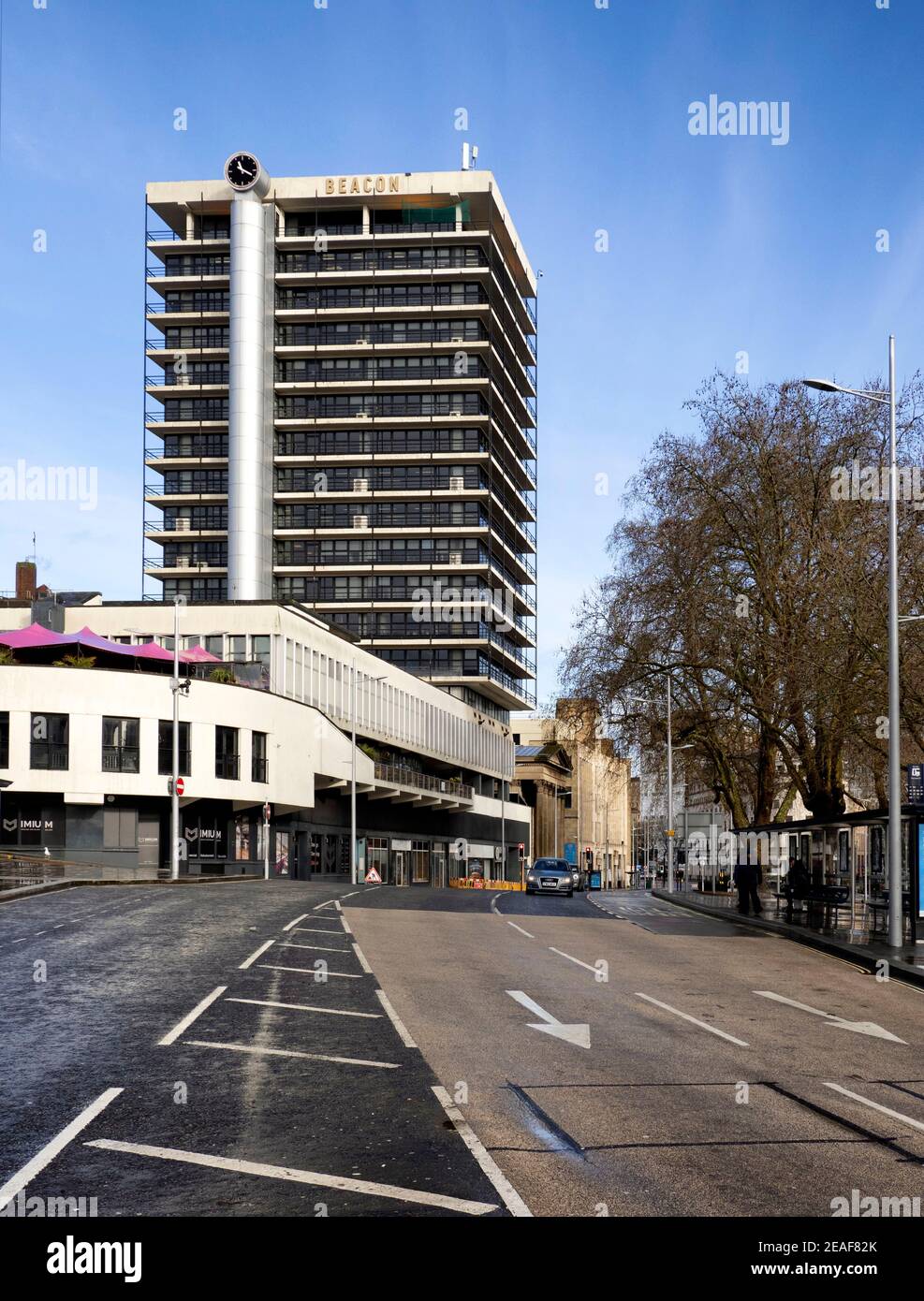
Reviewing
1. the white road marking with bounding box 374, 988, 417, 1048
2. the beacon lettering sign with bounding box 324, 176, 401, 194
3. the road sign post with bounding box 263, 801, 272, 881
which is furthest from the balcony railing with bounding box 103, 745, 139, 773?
the beacon lettering sign with bounding box 324, 176, 401, 194

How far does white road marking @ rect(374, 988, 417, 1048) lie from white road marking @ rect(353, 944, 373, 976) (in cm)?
213

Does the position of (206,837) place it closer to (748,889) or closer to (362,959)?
(748,889)

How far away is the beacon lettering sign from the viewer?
341ft

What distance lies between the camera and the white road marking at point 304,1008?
1441 centimetres

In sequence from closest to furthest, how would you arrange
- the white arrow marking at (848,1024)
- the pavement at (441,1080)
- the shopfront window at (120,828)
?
the pavement at (441,1080) → the white arrow marking at (848,1024) → the shopfront window at (120,828)

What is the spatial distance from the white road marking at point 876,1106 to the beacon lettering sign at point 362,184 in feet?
331

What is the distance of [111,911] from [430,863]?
68.2m

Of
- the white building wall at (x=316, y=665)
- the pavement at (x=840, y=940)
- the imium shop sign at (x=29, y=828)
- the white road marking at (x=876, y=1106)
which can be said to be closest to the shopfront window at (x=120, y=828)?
the imium shop sign at (x=29, y=828)

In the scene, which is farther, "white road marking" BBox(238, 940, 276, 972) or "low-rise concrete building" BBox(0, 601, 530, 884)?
"low-rise concrete building" BBox(0, 601, 530, 884)

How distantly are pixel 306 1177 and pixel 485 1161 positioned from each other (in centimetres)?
110

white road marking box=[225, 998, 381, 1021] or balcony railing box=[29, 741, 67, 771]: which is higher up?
balcony railing box=[29, 741, 67, 771]

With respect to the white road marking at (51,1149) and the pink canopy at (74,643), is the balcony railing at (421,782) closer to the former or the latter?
the pink canopy at (74,643)

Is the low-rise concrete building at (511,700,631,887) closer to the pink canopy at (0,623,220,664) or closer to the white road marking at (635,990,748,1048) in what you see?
the pink canopy at (0,623,220,664)

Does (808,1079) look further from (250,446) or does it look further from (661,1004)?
(250,446)
